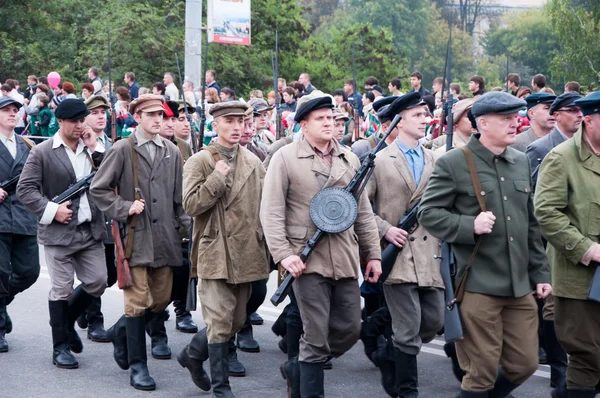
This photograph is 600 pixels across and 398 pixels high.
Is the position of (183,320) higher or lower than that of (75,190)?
lower

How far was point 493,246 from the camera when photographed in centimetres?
566

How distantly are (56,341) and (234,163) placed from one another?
82.4 inches

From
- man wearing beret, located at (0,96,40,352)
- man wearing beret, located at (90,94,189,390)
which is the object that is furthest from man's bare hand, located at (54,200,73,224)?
man wearing beret, located at (0,96,40,352)

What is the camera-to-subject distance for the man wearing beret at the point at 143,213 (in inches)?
290

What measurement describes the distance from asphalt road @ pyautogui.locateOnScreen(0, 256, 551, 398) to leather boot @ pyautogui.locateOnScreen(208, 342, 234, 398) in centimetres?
37

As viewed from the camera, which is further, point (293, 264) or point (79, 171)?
point (79, 171)

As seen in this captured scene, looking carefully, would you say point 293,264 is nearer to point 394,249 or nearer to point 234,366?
point 394,249

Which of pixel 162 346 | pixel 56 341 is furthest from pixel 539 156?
pixel 56 341

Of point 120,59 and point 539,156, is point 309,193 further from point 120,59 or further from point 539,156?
point 120,59

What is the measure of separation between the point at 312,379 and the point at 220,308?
94 cm

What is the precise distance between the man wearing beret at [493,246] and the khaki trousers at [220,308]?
172cm

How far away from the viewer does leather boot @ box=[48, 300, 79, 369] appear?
789cm

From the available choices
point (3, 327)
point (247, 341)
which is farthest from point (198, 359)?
point (3, 327)

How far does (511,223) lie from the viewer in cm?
567
